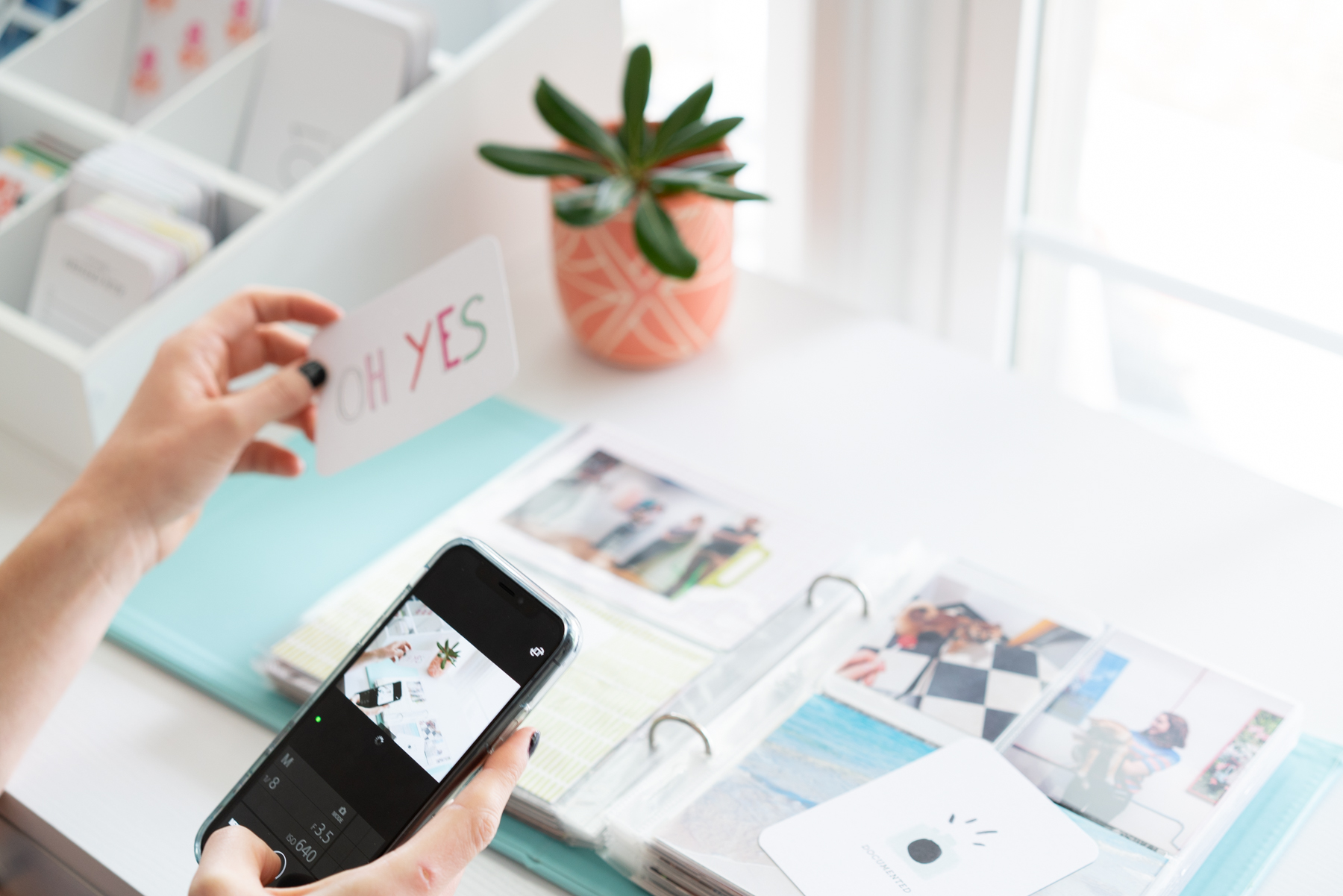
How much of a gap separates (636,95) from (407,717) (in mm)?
588

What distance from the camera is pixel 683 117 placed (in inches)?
40.8

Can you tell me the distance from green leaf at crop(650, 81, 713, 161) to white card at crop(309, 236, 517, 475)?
0.88ft

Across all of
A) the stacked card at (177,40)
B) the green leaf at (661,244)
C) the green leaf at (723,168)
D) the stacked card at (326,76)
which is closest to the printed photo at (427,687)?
the green leaf at (661,244)

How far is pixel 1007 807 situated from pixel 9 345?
84 cm

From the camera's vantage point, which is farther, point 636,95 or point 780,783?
point 636,95

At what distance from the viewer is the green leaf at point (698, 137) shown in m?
1.02

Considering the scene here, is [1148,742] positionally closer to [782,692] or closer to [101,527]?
[782,692]

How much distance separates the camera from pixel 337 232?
3.58 ft

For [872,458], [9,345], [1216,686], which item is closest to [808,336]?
[872,458]

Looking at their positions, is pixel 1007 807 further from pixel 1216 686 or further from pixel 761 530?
pixel 761 530

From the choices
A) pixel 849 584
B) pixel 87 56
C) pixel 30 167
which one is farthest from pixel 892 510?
pixel 87 56

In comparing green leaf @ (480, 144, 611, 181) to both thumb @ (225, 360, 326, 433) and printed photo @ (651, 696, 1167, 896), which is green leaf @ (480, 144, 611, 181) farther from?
printed photo @ (651, 696, 1167, 896)

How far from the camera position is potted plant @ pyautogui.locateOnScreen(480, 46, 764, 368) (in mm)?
996

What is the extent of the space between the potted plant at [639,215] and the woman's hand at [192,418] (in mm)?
234
